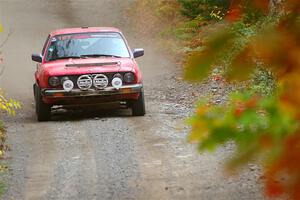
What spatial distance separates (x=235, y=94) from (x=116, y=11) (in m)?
29.9

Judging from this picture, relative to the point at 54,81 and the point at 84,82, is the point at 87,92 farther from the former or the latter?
the point at 54,81

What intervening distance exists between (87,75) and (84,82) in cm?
13

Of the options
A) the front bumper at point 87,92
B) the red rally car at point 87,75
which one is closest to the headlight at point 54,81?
the red rally car at point 87,75

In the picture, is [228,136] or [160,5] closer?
[228,136]

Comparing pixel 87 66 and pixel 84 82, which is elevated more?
pixel 87 66

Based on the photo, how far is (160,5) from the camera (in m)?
27.7

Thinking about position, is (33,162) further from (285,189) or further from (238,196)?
(285,189)

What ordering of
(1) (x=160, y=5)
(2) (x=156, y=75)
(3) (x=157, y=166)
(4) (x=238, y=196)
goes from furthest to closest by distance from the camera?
(1) (x=160, y=5)
(2) (x=156, y=75)
(3) (x=157, y=166)
(4) (x=238, y=196)

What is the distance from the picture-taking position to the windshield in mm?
12773

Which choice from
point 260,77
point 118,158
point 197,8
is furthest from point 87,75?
point 197,8

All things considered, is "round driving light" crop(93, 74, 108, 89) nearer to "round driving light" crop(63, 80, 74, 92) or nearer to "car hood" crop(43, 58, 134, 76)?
"car hood" crop(43, 58, 134, 76)

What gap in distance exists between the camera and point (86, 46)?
42.3ft

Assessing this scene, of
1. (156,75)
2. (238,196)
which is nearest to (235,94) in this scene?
(238,196)

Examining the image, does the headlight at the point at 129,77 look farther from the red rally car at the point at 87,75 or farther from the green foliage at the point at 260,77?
the green foliage at the point at 260,77
